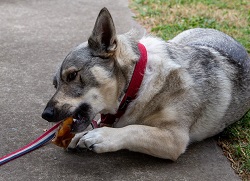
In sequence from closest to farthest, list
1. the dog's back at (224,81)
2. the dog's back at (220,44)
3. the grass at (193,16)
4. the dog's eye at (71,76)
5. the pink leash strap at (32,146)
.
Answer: the pink leash strap at (32,146), the dog's eye at (71,76), the dog's back at (224,81), the dog's back at (220,44), the grass at (193,16)

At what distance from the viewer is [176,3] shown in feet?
28.7

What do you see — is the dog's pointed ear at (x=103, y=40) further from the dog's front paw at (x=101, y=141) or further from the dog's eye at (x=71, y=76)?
the dog's front paw at (x=101, y=141)

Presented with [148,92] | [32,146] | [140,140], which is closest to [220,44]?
[148,92]

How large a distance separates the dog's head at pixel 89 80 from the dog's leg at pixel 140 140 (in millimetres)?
210

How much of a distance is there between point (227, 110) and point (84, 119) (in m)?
1.37

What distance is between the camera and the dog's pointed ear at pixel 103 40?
383cm

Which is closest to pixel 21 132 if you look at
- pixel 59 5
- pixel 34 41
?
pixel 34 41

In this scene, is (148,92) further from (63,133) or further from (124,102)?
(63,133)

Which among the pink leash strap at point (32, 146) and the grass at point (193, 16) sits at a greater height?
the pink leash strap at point (32, 146)

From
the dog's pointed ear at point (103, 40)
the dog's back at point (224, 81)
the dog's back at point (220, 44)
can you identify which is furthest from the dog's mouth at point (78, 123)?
the dog's back at point (220, 44)

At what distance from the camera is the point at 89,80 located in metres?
3.79

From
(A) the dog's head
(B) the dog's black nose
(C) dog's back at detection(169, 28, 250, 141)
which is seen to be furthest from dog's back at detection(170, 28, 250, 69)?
(B) the dog's black nose

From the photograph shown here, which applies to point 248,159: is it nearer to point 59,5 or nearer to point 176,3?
point 176,3

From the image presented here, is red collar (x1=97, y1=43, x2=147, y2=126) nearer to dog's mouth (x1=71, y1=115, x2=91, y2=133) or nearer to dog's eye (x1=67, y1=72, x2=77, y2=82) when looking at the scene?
dog's mouth (x1=71, y1=115, x2=91, y2=133)
